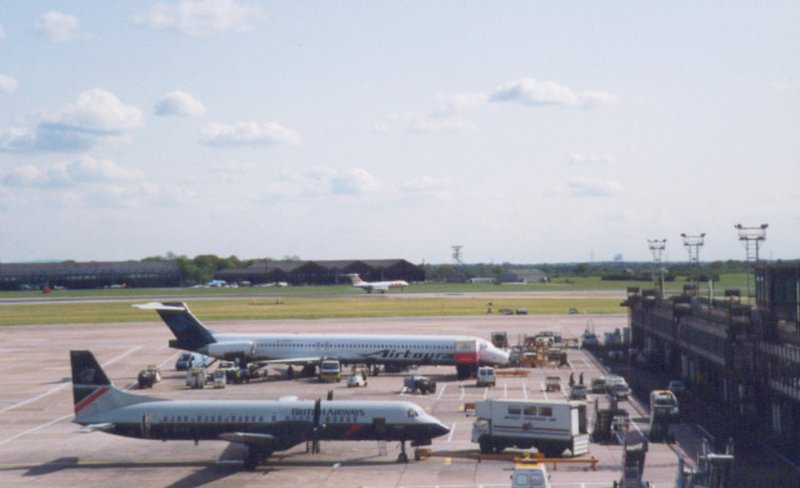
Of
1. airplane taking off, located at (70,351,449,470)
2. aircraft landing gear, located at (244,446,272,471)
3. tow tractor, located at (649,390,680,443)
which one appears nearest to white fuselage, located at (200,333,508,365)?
tow tractor, located at (649,390,680,443)

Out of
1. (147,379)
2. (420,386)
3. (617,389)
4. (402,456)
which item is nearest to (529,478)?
(402,456)

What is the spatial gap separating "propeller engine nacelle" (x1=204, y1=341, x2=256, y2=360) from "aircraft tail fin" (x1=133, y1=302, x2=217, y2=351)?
108 centimetres

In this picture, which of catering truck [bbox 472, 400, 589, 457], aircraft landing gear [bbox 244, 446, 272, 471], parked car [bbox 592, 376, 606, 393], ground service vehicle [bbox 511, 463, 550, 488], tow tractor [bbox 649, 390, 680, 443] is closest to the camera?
ground service vehicle [bbox 511, 463, 550, 488]

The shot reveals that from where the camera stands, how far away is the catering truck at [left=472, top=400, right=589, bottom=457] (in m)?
53.9

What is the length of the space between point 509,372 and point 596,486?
47613 mm

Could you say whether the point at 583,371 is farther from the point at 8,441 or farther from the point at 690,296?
the point at 8,441

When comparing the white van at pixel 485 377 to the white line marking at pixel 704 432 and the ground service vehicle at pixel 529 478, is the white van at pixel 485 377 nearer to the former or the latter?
the white line marking at pixel 704 432

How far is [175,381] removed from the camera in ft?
306

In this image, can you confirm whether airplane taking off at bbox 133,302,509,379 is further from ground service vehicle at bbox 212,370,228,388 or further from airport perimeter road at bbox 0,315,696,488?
ground service vehicle at bbox 212,370,228,388

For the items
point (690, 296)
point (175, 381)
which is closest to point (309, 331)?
point (175, 381)

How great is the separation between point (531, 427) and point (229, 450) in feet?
58.4

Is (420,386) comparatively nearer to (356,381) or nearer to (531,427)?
(356,381)

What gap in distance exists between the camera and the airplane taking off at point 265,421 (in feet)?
175

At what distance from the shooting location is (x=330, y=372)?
3543 inches
